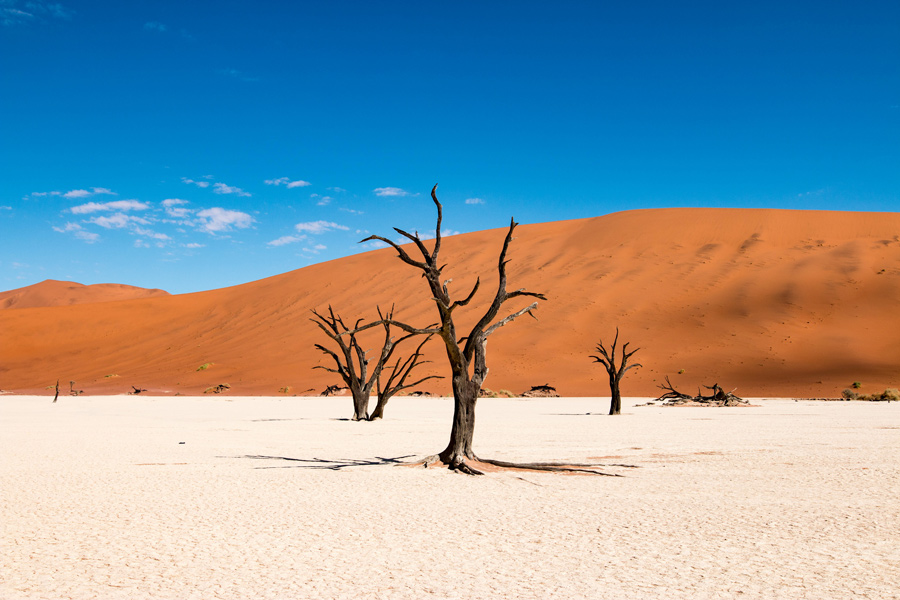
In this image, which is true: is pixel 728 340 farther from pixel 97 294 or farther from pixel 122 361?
pixel 97 294

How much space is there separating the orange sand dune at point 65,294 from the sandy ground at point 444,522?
140 meters

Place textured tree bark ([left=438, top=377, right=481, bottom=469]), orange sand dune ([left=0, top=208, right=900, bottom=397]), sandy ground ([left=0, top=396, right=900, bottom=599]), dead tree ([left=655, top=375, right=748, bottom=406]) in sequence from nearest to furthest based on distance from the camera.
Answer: sandy ground ([left=0, top=396, right=900, bottom=599]), textured tree bark ([left=438, top=377, right=481, bottom=469]), dead tree ([left=655, top=375, right=748, bottom=406]), orange sand dune ([left=0, top=208, right=900, bottom=397])

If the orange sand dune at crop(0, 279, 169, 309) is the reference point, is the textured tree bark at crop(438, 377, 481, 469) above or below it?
below

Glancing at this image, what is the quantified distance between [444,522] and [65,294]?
160661 millimetres

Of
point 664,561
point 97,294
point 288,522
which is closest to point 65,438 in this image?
point 288,522

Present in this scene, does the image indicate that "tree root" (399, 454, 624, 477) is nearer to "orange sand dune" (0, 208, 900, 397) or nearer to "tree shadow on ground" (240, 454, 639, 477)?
"tree shadow on ground" (240, 454, 639, 477)

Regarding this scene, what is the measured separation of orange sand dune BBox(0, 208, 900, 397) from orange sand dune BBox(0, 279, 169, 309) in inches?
2673

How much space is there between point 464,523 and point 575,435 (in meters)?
9.45

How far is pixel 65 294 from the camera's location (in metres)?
145

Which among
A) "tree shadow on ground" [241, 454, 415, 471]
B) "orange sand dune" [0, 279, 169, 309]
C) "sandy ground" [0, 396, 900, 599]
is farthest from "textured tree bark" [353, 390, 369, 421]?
"orange sand dune" [0, 279, 169, 309]

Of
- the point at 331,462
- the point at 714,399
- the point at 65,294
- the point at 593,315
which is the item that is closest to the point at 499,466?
the point at 331,462

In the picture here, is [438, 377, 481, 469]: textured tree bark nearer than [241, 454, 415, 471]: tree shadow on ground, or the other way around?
[438, 377, 481, 469]: textured tree bark

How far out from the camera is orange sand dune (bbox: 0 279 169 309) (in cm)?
13988

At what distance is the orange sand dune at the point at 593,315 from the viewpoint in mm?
39719
